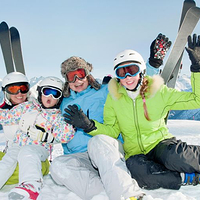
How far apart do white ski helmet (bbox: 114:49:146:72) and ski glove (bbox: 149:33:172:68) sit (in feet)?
2.15

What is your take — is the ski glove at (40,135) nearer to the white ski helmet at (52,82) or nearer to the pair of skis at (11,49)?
the white ski helmet at (52,82)

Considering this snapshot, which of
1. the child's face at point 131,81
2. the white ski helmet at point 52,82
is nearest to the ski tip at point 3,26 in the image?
the white ski helmet at point 52,82

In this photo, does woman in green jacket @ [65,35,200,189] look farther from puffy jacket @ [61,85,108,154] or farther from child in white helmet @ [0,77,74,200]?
child in white helmet @ [0,77,74,200]

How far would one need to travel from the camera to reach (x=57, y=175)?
215cm

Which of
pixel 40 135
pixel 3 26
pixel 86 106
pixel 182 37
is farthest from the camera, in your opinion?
pixel 3 26

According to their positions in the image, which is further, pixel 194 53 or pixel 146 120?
pixel 146 120

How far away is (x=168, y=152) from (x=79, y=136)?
3.76 ft

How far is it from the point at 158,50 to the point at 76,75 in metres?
1.36

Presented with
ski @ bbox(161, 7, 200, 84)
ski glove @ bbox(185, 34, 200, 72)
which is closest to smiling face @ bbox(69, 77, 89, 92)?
ski glove @ bbox(185, 34, 200, 72)

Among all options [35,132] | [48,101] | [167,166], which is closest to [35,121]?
[35,132]

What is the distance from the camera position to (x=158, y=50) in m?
3.17

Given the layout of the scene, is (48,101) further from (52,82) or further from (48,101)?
(52,82)

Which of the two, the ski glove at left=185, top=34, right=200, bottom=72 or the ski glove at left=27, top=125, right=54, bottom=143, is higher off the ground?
the ski glove at left=185, top=34, right=200, bottom=72

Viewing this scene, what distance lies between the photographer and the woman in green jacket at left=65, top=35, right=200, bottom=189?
2.09m
